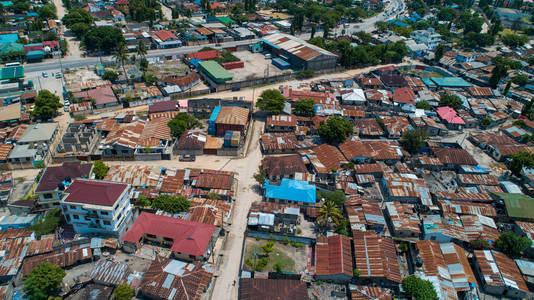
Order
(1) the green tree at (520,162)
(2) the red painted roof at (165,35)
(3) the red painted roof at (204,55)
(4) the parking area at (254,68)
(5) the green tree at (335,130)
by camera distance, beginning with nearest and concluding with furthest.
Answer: (1) the green tree at (520,162)
(5) the green tree at (335,130)
(4) the parking area at (254,68)
(3) the red painted roof at (204,55)
(2) the red painted roof at (165,35)

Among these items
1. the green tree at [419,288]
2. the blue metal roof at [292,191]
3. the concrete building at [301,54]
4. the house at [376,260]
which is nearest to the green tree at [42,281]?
the blue metal roof at [292,191]

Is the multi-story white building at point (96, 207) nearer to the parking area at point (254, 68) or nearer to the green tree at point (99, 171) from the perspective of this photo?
the green tree at point (99, 171)

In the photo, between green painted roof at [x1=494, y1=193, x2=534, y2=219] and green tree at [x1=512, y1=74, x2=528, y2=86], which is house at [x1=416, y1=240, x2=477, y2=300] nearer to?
green painted roof at [x1=494, y1=193, x2=534, y2=219]

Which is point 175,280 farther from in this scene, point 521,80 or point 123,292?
point 521,80

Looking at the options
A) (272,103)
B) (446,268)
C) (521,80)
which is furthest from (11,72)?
(521,80)

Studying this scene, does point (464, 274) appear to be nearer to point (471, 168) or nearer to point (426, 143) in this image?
point (471, 168)

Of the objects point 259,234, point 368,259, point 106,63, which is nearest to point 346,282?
point 368,259
